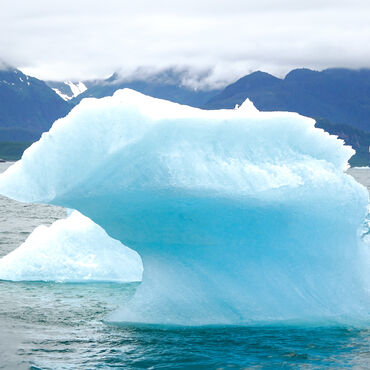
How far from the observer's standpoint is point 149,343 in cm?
1111

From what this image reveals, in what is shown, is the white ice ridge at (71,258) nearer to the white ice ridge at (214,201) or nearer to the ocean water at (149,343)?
the ocean water at (149,343)

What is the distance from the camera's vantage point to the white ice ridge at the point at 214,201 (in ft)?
38.8

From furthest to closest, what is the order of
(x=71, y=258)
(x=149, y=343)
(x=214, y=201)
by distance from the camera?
(x=71, y=258), (x=214, y=201), (x=149, y=343)

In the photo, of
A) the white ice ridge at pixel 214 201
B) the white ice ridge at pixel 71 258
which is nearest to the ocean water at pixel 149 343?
the white ice ridge at pixel 214 201

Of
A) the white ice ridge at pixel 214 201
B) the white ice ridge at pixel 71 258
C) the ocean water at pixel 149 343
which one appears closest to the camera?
the ocean water at pixel 149 343

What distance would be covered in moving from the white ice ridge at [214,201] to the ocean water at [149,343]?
574 millimetres

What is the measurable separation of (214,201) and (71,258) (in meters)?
6.55

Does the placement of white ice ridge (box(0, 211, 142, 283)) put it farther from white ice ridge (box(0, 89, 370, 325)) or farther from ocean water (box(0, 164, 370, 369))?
white ice ridge (box(0, 89, 370, 325))

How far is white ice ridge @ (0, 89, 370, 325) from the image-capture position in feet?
38.8

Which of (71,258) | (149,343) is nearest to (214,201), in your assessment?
(149,343)

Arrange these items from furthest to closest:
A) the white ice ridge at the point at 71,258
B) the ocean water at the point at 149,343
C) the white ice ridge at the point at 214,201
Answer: the white ice ridge at the point at 71,258 → the white ice ridge at the point at 214,201 → the ocean water at the point at 149,343

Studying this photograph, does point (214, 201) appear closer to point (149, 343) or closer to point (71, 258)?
point (149, 343)

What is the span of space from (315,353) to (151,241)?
12.0 feet

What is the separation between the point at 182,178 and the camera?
11.7 meters
